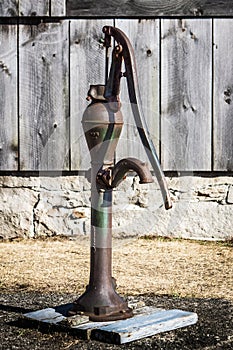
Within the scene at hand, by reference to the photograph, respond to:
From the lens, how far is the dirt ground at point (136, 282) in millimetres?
3049

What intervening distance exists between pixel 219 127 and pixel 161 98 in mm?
486

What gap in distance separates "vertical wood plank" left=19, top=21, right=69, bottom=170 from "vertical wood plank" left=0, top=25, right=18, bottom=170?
49 mm

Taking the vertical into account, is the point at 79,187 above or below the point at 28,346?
above

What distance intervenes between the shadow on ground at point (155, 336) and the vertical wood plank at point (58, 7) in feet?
8.94

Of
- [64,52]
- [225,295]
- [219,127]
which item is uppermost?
[64,52]

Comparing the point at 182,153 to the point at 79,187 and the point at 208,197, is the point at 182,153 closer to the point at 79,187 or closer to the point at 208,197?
the point at 208,197

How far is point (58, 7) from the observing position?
5.85 m

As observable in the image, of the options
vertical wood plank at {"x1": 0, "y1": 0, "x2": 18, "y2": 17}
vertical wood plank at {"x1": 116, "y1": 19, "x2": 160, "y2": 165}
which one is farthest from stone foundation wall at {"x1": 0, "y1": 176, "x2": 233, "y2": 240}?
vertical wood plank at {"x1": 0, "y1": 0, "x2": 18, "y2": 17}

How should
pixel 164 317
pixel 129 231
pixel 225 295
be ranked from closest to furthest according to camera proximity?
pixel 164 317 → pixel 225 295 → pixel 129 231

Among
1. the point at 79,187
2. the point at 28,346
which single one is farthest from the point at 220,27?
the point at 28,346

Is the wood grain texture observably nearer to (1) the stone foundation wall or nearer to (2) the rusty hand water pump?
(1) the stone foundation wall

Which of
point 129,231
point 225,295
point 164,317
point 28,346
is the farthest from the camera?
point 129,231

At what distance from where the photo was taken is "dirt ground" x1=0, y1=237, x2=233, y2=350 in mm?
3049

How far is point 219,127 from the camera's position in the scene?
19.2ft
